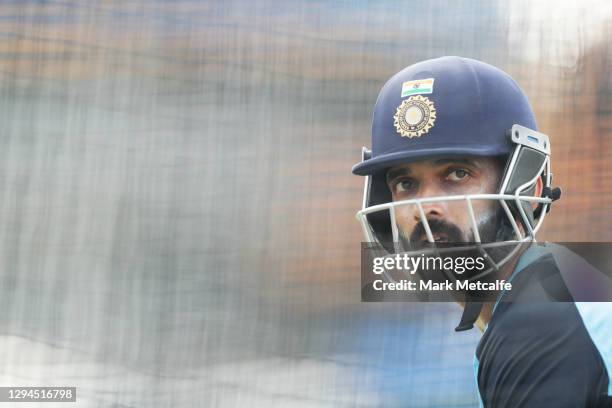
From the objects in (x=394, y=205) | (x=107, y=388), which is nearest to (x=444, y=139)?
(x=394, y=205)

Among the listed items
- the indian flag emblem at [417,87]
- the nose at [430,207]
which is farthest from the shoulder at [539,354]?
the indian flag emblem at [417,87]

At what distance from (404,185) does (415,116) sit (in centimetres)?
16

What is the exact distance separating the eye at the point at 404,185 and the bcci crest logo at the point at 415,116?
0.37ft

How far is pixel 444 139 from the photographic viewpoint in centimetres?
158

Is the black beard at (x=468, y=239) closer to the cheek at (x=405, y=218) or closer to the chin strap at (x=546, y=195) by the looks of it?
the cheek at (x=405, y=218)

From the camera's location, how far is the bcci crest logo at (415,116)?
1592 mm

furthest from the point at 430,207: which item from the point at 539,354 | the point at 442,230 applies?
the point at 539,354

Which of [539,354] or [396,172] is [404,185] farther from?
[539,354]

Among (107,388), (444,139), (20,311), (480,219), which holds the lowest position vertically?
(107,388)

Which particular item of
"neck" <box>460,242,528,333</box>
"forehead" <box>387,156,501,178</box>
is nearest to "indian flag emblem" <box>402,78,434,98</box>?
"forehead" <box>387,156,501,178</box>

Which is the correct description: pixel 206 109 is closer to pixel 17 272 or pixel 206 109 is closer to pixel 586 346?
pixel 17 272

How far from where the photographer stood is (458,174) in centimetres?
161

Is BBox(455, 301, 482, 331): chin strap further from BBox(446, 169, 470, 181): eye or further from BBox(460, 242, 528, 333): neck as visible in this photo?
BBox(446, 169, 470, 181): eye

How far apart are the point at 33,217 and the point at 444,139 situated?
1.52 metres
